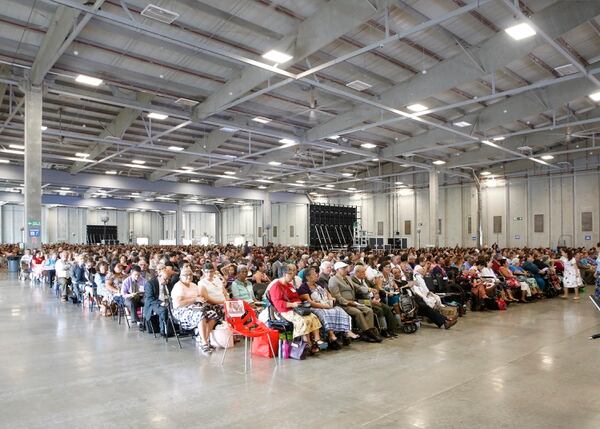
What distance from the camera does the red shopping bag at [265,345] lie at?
5.64 metres

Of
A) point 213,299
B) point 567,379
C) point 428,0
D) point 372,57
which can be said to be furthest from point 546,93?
point 213,299

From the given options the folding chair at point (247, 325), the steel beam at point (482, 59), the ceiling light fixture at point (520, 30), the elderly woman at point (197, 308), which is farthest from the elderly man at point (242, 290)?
the steel beam at point (482, 59)

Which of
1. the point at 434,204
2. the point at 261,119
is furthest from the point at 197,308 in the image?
the point at 434,204

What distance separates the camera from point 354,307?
21.7 ft

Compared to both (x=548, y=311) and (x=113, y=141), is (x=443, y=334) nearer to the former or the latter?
(x=548, y=311)

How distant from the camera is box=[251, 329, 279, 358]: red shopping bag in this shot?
5.64 meters

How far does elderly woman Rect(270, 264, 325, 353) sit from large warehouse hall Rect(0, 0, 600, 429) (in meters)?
0.03

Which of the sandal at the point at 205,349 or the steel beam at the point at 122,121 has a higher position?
the steel beam at the point at 122,121

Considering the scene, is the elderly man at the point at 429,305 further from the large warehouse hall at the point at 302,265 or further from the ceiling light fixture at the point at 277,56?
the ceiling light fixture at the point at 277,56

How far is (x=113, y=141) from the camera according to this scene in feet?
51.0

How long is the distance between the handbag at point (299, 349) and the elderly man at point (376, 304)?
166 centimetres

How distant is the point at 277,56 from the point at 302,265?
14.6 ft

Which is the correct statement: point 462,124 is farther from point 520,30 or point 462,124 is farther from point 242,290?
point 242,290

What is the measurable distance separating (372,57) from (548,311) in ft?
22.8
